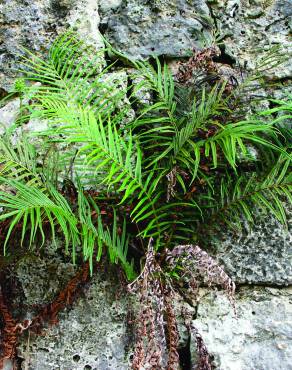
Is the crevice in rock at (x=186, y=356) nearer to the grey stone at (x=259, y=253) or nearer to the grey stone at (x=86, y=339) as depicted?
the grey stone at (x=86, y=339)

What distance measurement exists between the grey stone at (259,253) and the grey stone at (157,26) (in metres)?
0.85

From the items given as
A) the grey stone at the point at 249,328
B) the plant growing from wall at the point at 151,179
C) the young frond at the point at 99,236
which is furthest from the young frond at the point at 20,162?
the grey stone at the point at 249,328

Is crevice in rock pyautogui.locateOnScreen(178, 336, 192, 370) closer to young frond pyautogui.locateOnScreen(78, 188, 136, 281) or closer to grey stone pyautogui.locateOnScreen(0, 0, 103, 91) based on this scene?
young frond pyautogui.locateOnScreen(78, 188, 136, 281)

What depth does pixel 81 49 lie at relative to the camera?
8.00 ft

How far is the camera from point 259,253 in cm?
213

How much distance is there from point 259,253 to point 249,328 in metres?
0.29

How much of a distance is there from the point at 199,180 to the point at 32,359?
0.90 meters

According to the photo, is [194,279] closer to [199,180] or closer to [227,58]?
[199,180]

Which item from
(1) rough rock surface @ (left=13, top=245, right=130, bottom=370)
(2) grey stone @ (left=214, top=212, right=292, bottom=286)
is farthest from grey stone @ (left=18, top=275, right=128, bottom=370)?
(2) grey stone @ (left=214, top=212, right=292, bottom=286)

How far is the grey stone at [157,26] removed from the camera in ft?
8.06

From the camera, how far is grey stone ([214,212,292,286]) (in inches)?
83.1

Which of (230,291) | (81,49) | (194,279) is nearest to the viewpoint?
(230,291)

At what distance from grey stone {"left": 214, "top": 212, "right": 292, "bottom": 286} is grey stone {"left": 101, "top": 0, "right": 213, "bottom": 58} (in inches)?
33.5

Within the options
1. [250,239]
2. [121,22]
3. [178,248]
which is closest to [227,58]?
[121,22]
